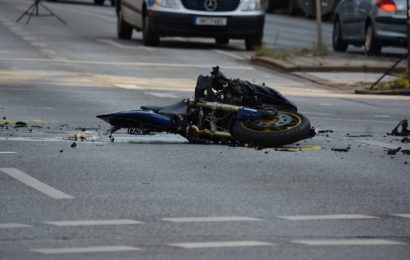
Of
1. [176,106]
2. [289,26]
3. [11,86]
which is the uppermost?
[176,106]

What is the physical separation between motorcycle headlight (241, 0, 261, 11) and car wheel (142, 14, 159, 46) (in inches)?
71.4

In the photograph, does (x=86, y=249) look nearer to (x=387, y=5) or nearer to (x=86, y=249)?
(x=86, y=249)

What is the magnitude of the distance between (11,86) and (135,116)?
7.30m

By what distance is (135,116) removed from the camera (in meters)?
13.8

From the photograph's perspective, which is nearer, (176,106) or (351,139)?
(176,106)

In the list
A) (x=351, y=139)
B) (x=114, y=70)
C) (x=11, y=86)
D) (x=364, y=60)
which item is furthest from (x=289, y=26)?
(x=351, y=139)

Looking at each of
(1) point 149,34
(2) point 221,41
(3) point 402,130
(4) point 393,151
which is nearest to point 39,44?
(1) point 149,34

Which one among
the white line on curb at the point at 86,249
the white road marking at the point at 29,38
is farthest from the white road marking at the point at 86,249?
the white road marking at the point at 29,38

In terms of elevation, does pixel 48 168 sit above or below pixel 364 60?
above

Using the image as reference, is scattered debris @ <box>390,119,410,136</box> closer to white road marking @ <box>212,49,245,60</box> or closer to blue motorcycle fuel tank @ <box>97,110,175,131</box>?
blue motorcycle fuel tank @ <box>97,110,175,131</box>

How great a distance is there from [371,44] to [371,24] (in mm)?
387

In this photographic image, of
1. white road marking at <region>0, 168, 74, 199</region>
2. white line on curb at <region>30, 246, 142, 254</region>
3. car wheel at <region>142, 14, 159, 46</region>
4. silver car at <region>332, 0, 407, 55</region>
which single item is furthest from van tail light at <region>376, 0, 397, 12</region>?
white line on curb at <region>30, 246, 142, 254</region>

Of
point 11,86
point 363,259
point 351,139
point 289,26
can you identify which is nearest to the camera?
point 363,259

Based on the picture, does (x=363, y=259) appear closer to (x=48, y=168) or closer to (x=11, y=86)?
(x=48, y=168)
